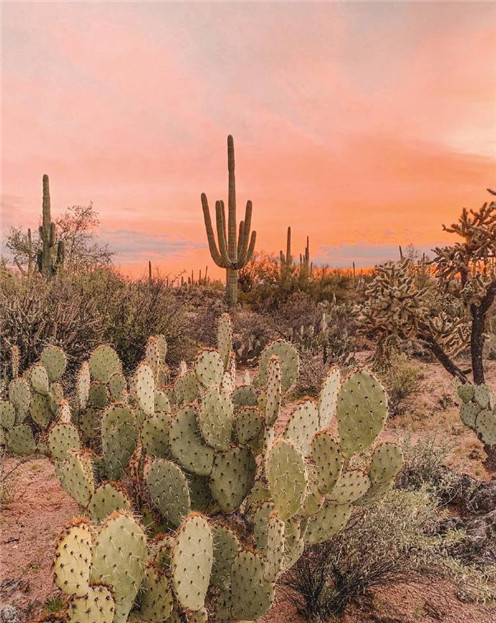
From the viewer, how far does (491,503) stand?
15.6ft

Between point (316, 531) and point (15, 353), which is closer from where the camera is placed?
point (316, 531)

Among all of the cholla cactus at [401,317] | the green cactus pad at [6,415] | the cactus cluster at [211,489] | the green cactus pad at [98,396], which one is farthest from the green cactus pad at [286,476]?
the cholla cactus at [401,317]

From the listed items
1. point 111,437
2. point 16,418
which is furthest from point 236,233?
point 111,437

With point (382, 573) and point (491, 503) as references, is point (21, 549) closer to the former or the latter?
point (382, 573)

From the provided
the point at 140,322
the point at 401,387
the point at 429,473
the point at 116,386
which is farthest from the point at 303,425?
the point at 140,322

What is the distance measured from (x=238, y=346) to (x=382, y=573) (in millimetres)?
8053

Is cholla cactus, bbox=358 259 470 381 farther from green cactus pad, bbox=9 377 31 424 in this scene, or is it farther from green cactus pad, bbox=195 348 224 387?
green cactus pad, bbox=9 377 31 424

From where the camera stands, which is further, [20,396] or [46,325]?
[46,325]

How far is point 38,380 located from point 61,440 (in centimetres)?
133

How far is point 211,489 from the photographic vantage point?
9.93 ft

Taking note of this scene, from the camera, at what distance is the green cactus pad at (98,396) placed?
4.73m

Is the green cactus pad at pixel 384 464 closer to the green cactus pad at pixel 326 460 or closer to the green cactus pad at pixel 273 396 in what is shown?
the green cactus pad at pixel 326 460

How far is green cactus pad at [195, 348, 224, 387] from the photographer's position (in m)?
3.34

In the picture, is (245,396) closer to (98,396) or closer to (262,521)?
(262,521)
